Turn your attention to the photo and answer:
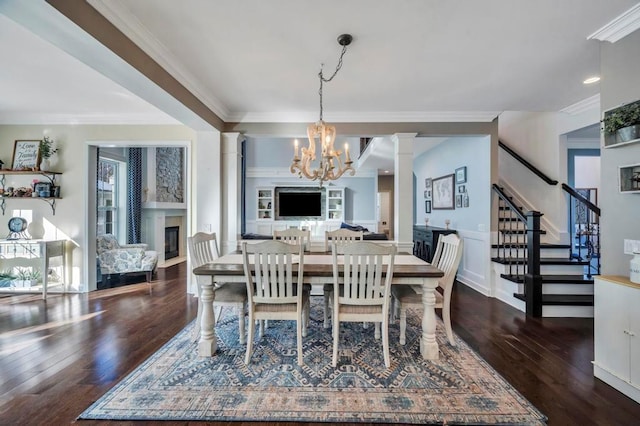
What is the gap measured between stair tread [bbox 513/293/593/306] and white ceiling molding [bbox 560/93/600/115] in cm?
245

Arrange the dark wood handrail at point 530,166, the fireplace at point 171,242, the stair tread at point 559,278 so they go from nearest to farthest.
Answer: the stair tread at point 559,278 < the dark wood handrail at point 530,166 < the fireplace at point 171,242

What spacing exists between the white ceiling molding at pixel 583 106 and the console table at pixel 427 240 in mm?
2340

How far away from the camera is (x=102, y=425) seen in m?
1.66

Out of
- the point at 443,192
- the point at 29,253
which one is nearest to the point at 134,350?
→ the point at 29,253

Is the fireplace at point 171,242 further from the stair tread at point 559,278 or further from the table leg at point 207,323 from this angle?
the stair tread at point 559,278

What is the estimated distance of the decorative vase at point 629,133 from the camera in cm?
198

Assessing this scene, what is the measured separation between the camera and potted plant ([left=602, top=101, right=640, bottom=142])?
78.0 inches

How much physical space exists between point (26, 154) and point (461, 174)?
6.94 m

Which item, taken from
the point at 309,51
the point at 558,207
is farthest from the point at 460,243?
the point at 558,207

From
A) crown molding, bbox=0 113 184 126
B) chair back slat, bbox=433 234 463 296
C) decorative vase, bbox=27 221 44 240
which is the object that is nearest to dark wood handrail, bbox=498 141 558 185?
chair back slat, bbox=433 234 463 296

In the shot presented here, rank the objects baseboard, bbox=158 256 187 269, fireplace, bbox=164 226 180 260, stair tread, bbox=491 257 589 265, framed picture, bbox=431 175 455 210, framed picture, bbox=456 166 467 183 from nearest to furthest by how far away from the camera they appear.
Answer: stair tread, bbox=491 257 589 265, framed picture, bbox=456 166 467 183, framed picture, bbox=431 175 455 210, baseboard, bbox=158 256 187 269, fireplace, bbox=164 226 180 260

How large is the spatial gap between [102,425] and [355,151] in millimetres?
8974

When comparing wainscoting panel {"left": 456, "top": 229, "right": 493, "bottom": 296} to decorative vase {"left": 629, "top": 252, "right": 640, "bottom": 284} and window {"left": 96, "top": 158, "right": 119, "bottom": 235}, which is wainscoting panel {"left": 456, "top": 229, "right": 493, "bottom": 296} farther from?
window {"left": 96, "top": 158, "right": 119, "bottom": 235}

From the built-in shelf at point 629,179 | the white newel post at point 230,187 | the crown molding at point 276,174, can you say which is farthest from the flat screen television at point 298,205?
the built-in shelf at point 629,179
